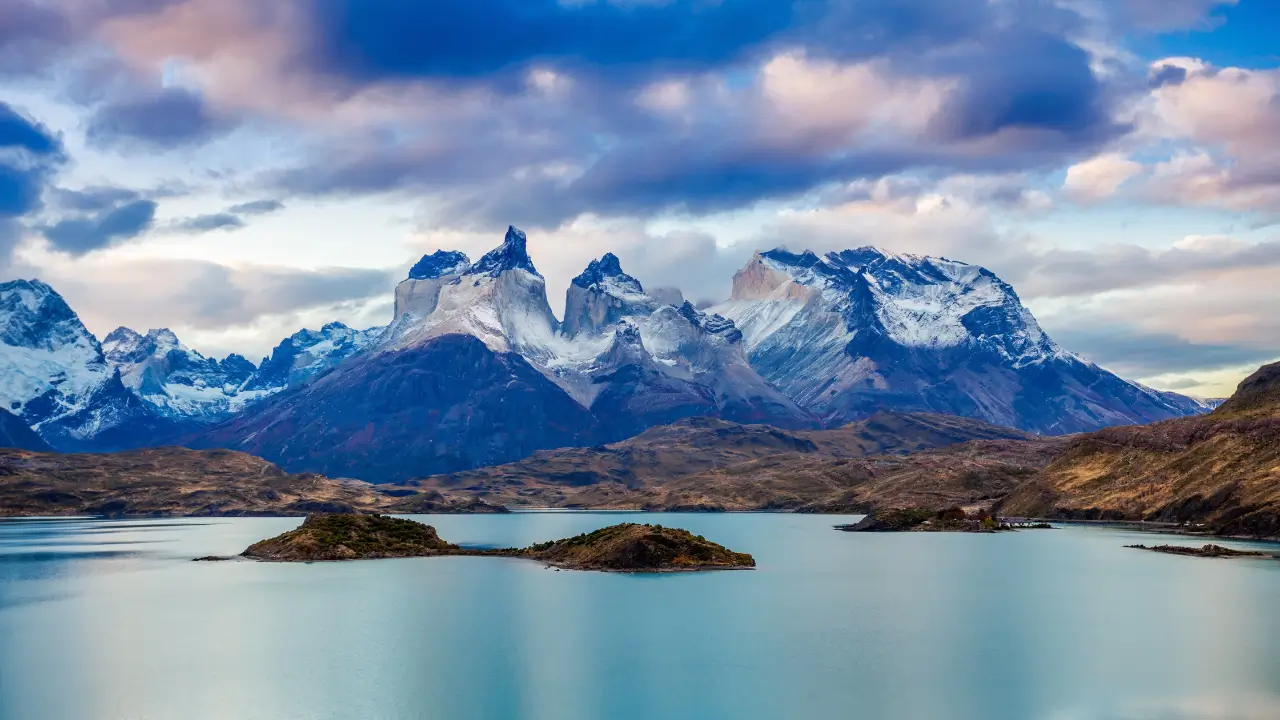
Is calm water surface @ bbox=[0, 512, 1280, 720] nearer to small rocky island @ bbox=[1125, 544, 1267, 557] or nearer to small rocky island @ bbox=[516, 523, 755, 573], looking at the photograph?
small rocky island @ bbox=[516, 523, 755, 573]

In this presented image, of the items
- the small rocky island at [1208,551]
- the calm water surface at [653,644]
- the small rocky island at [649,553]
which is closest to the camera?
the calm water surface at [653,644]

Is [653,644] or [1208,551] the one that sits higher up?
[1208,551]

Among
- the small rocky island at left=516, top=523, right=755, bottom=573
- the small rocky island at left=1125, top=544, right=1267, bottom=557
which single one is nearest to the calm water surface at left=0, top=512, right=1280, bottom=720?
the small rocky island at left=516, top=523, right=755, bottom=573

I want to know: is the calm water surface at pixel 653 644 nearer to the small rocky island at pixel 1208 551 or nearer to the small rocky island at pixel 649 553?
the small rocky island at pixel 649 553

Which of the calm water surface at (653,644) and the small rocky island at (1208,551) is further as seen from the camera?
the small rocky island at (1208,551)

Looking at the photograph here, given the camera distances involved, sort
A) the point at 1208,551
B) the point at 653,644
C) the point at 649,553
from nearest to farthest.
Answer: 1. the point at 653,644
2. the point at 649,553
3. the point at 1208,551

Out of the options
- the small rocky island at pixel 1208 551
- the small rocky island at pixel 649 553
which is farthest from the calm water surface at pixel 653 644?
the small rocky island at pixel 1208 551

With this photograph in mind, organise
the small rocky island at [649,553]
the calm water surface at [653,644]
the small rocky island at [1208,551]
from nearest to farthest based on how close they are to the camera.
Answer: the calm water surface at [653,644], the small rocky island at [649,553], the small rocky island at [1208,551]

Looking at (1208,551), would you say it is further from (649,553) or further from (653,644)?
(653,644)

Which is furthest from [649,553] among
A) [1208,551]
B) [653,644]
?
[1208,551]
